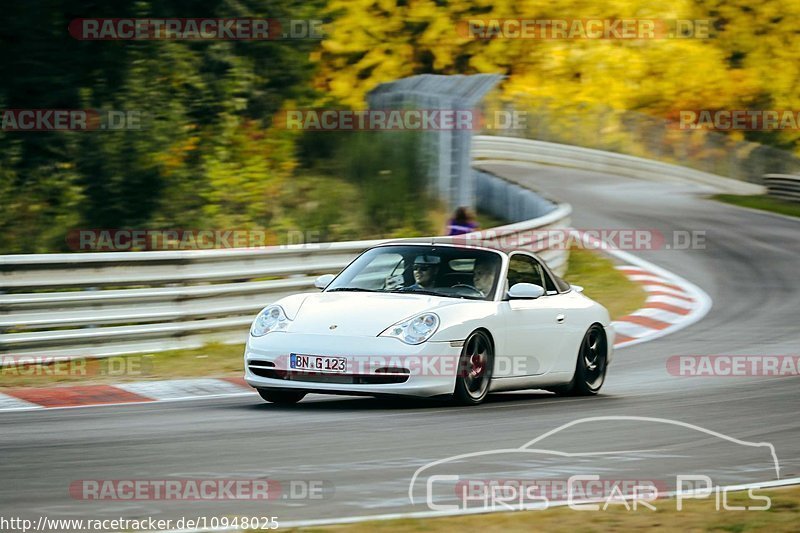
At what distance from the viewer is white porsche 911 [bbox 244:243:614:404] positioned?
9.54 metres

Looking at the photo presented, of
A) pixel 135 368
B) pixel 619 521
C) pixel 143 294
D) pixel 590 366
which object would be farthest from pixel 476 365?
pixel 619 521

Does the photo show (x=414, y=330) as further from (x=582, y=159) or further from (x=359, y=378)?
(x=582, y=159)

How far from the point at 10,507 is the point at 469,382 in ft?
15.3

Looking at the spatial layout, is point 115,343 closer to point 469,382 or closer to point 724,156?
point 469,382

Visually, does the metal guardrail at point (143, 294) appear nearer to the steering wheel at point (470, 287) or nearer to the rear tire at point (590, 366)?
the steering wheel at point (470, 287)

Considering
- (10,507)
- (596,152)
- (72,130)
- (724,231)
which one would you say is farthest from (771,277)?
(596,152)

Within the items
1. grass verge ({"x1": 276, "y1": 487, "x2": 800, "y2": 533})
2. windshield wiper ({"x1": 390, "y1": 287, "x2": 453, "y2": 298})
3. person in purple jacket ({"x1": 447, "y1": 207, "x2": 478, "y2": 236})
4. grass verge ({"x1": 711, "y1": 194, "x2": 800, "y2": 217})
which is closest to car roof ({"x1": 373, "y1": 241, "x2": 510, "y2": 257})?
windshield wiper ({"x1": 390, "y1": 287, "x2": 453, "y2": 298})

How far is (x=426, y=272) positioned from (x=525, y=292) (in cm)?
78

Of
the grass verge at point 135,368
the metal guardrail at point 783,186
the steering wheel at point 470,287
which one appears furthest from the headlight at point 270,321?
the metal guardrail at point 783,186

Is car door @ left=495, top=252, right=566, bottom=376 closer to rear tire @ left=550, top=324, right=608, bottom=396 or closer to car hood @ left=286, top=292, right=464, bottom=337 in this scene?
rear tire @ left=550, top=324, right=608, bottom=396

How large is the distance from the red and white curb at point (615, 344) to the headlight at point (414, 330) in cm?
176

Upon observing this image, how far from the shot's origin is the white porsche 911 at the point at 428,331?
9.54m

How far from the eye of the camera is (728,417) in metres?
9.80

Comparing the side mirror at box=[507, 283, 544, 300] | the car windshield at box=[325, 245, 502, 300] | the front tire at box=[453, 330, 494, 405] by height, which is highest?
the car windshield at box=[325, 245, 502, 300]
